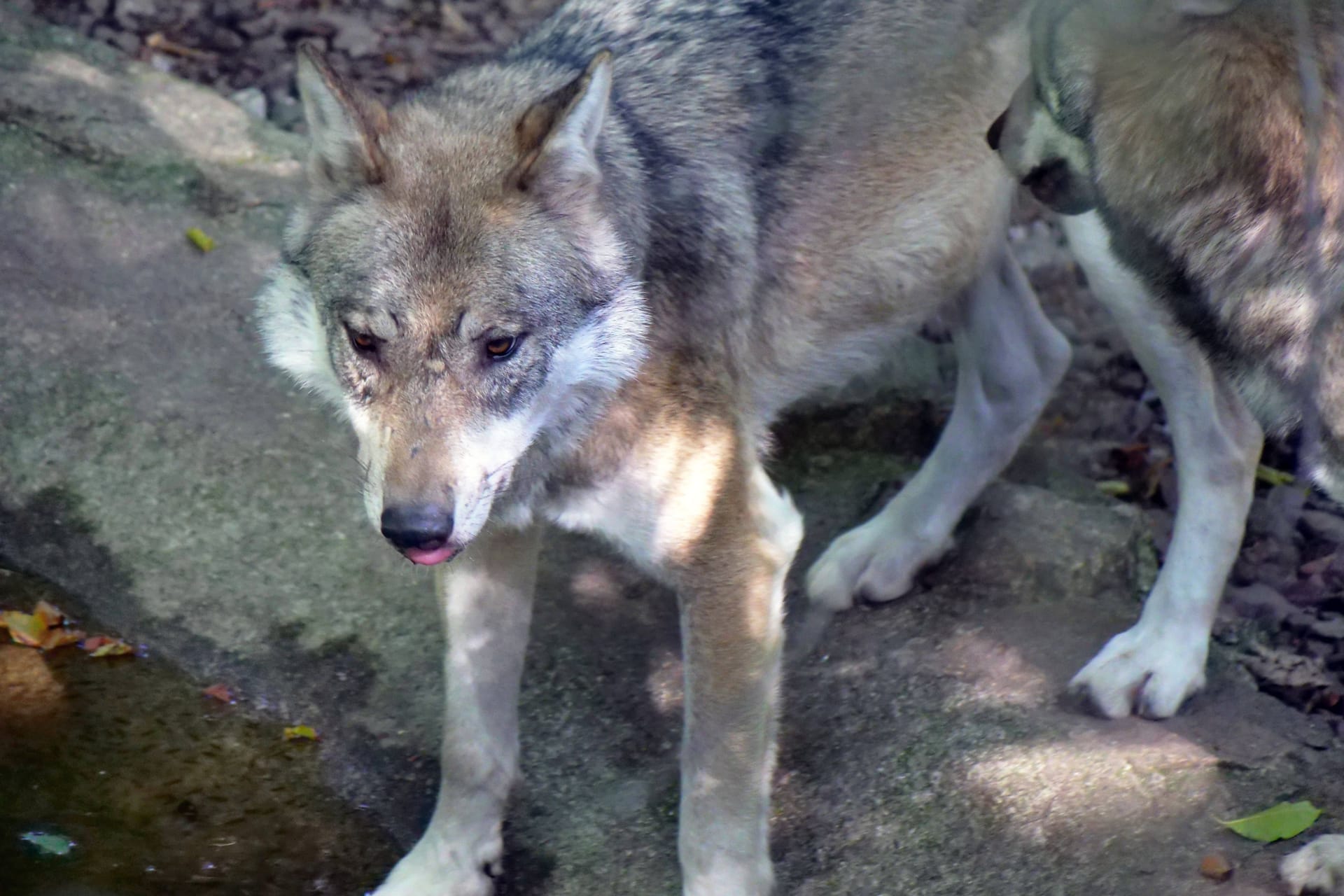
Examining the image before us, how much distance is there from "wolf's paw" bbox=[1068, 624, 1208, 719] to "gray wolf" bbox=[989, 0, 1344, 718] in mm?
819

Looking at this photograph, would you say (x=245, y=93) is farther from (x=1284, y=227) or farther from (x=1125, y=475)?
(x=1284, y=227)

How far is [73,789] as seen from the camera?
3.73 meters

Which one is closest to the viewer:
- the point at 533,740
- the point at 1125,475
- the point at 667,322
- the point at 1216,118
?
the point at 1216,118

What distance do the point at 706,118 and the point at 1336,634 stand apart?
255 cm

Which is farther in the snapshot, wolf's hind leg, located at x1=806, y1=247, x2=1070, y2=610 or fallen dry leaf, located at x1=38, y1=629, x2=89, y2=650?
wolf's hind leg, located at x1=806, y1=247, x2=1070, y2=610

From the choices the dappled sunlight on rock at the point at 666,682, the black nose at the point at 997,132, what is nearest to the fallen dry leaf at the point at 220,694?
the dappled sunlight on rock at the point at 666,682

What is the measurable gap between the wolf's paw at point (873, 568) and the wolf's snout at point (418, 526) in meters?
2.00

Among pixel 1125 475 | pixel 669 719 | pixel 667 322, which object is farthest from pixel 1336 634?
pixel 667 322

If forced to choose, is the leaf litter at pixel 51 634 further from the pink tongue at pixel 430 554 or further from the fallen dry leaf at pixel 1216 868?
the fallen dry leaf at pixel 1216 868

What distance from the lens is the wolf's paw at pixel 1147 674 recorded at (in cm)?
397

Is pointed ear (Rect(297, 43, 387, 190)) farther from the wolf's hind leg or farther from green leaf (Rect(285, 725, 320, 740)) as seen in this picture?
the wolf's hind leg

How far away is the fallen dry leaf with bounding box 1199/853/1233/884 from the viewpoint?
3.34 meters

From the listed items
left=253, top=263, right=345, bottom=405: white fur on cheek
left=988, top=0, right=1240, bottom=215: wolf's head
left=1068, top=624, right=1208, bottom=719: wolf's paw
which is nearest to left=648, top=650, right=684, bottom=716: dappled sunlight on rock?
left=1068, top=624, right=1208, bottom=719: wolf's paw

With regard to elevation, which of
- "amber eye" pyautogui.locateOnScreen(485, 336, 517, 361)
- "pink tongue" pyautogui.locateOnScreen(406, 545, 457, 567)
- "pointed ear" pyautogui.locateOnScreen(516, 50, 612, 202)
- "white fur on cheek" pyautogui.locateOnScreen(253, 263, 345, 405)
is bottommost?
"pink tongue" pyautogui.locateOnScreen(406, 545, 457, 567)
